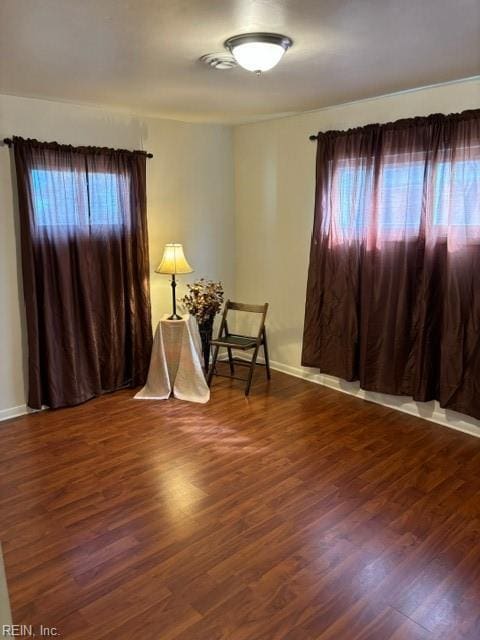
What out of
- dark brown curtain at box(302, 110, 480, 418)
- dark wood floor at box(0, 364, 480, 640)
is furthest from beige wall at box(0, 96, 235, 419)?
dark brown curtain at box(302, 110, 480, 418)

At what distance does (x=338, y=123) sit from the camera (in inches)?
152

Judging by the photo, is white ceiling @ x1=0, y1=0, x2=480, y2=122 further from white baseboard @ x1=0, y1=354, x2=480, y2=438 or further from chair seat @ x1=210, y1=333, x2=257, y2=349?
white baseboard @ x1=0, y1=354, x2=480, y2=438

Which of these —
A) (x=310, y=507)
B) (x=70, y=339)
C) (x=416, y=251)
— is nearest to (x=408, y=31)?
(x=416, y=251)

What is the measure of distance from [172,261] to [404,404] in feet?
7.22

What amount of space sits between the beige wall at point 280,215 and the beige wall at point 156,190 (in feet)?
0.63

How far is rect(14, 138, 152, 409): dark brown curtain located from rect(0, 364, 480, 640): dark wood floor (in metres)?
0.46

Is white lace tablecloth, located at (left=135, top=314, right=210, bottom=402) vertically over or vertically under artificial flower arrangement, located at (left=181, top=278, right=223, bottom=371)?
under

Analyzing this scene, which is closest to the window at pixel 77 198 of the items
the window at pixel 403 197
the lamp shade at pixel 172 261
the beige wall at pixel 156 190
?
the beige wall at pixel 156 190

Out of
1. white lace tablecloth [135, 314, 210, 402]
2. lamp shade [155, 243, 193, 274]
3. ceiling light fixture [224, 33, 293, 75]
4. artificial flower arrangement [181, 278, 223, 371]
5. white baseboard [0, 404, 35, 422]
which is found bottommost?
white baseboard [0, 404, 35, 422]

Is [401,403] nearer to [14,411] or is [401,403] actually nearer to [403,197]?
[403,197]

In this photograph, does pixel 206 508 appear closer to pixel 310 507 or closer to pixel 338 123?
pixel 310 507

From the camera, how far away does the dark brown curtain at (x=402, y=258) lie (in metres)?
3.14

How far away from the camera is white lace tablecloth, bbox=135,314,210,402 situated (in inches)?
157

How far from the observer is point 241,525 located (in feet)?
7.82
